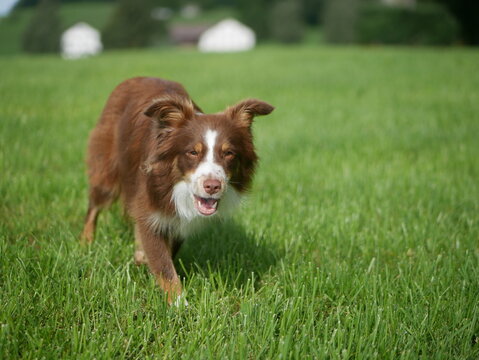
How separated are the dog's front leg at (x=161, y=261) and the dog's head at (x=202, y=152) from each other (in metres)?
0.24

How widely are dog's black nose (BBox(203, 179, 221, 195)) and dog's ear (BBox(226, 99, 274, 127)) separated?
A: 59 cm

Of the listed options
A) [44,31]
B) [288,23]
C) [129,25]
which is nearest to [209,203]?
[129,25]

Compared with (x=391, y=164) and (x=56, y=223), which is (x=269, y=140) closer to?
(x=391, y=164)

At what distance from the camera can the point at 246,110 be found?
2.96 metres

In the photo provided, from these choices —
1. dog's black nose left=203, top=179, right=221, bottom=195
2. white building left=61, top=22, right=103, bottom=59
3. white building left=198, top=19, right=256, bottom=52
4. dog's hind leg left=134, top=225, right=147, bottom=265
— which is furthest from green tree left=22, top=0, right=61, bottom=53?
dog's black nose left=203, top=179, right=221, bottom=195

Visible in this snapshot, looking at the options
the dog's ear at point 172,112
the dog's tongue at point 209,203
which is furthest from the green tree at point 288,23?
the dog's tongue at point 209,203

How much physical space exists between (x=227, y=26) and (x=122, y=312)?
83.5 m

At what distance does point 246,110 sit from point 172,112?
0.48 m

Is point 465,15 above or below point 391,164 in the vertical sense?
above

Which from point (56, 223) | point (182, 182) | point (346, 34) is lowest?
point (56, 223)

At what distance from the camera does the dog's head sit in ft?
8.57

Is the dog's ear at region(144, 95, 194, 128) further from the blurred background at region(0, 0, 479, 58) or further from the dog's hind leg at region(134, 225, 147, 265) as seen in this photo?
the blurred background at region(0, 0, 479, 58)

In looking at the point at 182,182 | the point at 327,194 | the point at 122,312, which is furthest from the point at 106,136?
the point at 327,194

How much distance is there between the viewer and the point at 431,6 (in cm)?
2880
